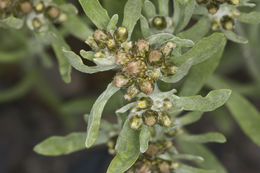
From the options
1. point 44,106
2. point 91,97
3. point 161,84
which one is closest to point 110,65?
point 161,84

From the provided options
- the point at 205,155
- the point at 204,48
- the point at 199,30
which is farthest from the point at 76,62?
the point at 205,155

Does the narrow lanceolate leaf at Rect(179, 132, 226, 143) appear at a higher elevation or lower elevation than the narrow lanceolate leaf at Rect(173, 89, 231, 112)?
lower

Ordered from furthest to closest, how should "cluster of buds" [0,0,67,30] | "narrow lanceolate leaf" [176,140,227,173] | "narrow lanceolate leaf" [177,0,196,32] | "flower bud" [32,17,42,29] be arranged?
1. "narrow lanceolate leaf" [176,140,227,173]
2. "flower bud" [32,17,42,29]
3. "cluster of buds" [0,0,67,30]
4. "narrow lanceolate leaf" [177,0,196,32]

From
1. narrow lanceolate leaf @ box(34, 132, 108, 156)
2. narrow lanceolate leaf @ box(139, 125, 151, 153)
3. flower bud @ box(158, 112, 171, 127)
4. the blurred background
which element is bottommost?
the blurred background

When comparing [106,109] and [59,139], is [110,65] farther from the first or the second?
[106,109]

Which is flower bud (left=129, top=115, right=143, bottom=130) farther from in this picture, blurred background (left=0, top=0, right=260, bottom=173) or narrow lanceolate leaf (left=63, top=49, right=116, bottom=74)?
blurred background (left=0, top=0, right=260, bottom=173)

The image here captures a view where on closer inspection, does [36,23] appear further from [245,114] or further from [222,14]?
[245,114]

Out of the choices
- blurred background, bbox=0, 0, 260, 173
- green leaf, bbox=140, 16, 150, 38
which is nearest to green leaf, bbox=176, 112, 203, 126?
green leaf, bbox=140, 16, 150, 38

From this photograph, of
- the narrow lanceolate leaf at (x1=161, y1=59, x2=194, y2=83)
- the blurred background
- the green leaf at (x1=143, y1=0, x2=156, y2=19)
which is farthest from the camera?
the blurred background
